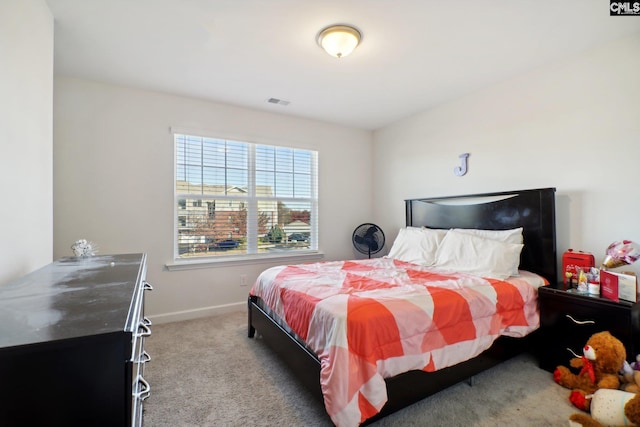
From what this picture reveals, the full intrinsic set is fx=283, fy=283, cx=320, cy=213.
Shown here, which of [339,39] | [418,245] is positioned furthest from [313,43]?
[418,245]

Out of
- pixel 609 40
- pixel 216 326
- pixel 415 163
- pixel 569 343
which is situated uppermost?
pixel 609 40

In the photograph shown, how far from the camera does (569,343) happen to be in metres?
2.00

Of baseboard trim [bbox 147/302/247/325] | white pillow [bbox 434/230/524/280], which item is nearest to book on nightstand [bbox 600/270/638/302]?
white pillow [bbox 434/230/524/280]

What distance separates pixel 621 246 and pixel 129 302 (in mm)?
2880

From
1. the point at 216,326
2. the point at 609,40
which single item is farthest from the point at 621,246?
the point at 216,326

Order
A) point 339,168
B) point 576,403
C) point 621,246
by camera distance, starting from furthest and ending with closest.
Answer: point 339,168
point 621,246
point 576,403

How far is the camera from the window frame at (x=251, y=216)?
3.16 metres

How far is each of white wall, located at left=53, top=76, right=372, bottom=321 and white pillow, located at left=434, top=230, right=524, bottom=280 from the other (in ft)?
7.12

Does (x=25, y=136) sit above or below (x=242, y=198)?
above

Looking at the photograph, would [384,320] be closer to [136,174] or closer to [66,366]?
[66,366]

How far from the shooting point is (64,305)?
83 cm

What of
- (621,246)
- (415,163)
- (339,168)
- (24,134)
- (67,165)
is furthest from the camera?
(339,168)

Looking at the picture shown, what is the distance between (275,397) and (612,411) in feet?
6.04

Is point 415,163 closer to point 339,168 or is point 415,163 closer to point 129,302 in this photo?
point 339,168
